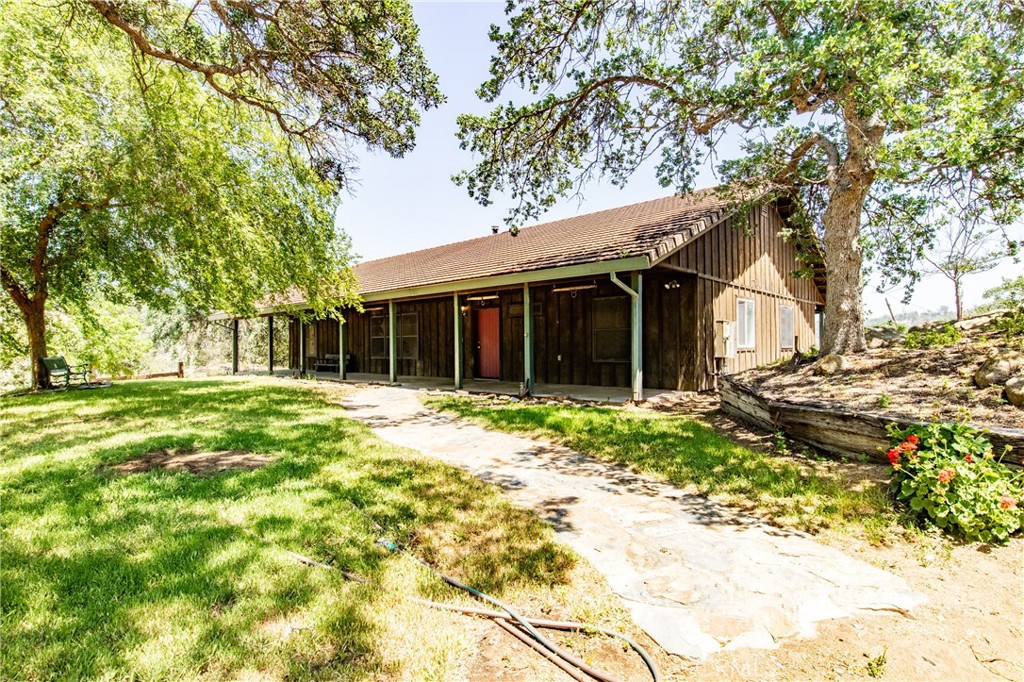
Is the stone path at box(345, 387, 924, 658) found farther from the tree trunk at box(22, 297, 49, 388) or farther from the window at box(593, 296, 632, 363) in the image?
the tree trunk at box(22, 297, 49, 388)

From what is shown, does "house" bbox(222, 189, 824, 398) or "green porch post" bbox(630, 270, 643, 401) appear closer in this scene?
"green porch post" bbox(630, 270, 643, 401)

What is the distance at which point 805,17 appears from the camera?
497 cm

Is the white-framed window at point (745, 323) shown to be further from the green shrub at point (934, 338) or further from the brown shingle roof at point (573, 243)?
the green shrub at point (934, 338)

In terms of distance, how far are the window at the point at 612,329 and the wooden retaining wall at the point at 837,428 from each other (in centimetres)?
409

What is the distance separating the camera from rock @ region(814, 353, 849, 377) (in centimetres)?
696

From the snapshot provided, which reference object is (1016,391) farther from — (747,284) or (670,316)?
(747,284)

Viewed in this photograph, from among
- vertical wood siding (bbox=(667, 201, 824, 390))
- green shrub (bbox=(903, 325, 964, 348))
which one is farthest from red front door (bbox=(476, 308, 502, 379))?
green shrub (bbox=(903, 325, 964, 348))

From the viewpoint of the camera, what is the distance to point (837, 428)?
499 cm

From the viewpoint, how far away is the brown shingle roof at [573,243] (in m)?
8.97

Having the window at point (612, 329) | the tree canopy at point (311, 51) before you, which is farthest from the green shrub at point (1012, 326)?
the tree canopy at point (311, 51)

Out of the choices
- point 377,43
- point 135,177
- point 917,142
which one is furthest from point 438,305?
point 917,142

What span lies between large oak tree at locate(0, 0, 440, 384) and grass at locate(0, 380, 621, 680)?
507cm

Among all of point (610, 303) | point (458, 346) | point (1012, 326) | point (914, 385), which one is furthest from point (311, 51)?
point (1012, 326)

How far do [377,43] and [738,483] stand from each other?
21.5 feet
